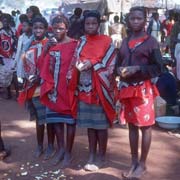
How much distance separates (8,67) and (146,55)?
4.80m

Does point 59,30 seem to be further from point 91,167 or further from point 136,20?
point 91,167

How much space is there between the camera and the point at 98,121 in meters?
4.04

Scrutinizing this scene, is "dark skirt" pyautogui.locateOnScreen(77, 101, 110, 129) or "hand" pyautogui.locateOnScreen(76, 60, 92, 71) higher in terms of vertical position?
"hand" pyautogui.locateOnScreen(76, 60, 92, 71)

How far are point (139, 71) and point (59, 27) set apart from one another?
1083 mm

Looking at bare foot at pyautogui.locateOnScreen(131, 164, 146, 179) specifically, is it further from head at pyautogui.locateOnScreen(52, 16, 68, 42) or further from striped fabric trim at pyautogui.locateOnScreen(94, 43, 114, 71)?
head at pyautogui.locateOnScreen(52, 16, 68, 42)

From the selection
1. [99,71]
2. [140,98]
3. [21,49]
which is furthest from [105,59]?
[21,49]

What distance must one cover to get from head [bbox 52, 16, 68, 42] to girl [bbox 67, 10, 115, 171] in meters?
0.26

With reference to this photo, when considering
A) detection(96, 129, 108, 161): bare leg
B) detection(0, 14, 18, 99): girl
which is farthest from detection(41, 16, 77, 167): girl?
detection(0, 14, 18, 99): girl

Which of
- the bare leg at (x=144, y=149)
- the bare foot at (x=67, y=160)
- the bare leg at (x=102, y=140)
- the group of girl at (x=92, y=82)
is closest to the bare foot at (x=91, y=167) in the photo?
the group of girl at (x=92, y=82)

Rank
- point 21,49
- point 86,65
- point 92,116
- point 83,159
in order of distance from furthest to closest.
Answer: point 21,49, point 83,159, point 92,116, point 86,65

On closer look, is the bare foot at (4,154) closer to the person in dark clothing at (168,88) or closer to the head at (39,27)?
the head at (39,27)

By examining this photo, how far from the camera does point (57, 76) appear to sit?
13.8 ft

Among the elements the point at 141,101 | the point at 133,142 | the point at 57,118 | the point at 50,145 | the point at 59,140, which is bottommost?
the point at 50,145

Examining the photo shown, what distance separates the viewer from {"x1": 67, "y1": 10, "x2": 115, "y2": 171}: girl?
3898 millimetres
